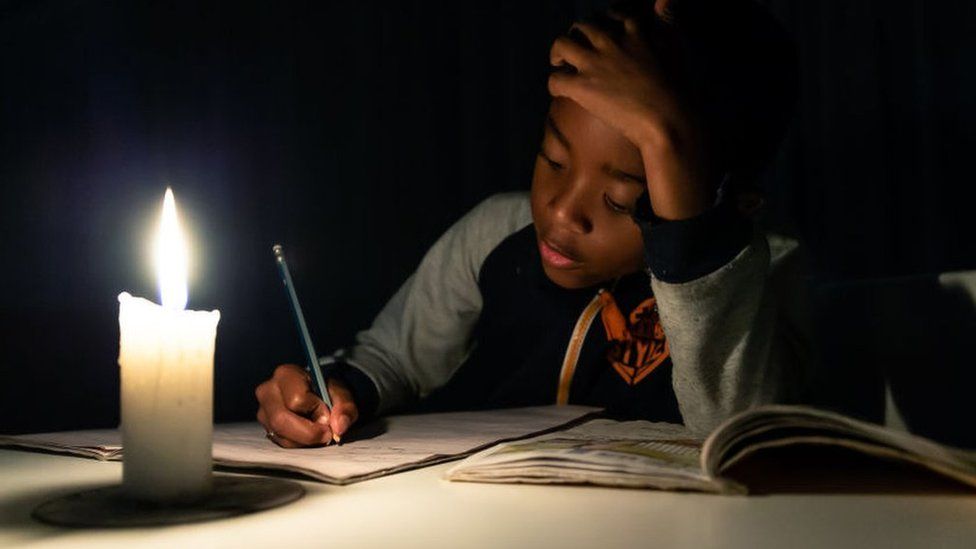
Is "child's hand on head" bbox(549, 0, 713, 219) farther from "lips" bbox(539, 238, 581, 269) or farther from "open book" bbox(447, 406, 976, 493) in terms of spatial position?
"open book" bbox(447, 406, 976, 493)

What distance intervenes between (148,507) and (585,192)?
0.60m

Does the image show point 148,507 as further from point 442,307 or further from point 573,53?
point 442,307

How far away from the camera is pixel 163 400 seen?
1.75ft

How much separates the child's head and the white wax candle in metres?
0.56

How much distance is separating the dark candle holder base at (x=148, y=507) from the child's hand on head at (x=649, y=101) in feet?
1.64

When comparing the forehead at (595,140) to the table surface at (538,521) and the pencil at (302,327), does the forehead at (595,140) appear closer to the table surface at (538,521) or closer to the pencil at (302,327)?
the pencil at (302,327)

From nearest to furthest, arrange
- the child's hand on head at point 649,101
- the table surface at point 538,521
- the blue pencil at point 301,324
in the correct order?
the table surface at point 538,521 < the blue pencil at point 301,324 < the child's hand on head at point 649,101

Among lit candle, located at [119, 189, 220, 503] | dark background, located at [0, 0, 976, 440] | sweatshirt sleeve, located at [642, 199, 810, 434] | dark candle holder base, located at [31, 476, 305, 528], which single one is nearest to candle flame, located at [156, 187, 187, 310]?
lit candle, located at [119, 189, 220, 503]

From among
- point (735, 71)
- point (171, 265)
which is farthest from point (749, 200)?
point (171, 265)

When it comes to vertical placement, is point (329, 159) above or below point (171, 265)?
above

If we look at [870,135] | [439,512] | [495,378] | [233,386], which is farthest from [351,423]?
[870,135]

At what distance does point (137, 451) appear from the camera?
534 millimetres

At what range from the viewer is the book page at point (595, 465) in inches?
23.5

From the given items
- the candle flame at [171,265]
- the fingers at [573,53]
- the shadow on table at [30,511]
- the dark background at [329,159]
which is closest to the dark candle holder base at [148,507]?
the shadow on table at [30,511]
